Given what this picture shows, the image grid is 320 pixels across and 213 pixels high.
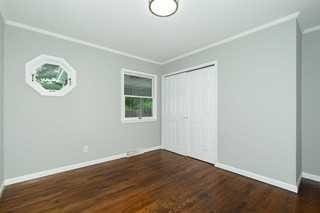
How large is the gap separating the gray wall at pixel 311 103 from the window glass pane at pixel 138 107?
3.33 metres

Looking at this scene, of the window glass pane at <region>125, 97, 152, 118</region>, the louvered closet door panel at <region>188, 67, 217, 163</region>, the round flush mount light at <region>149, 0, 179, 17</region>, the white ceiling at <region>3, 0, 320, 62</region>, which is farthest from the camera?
the window glass pane at <region>125, 97, 152, 118</region>

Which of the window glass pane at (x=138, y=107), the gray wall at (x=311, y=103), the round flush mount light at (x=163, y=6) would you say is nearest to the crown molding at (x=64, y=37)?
Result: the window glass pane at (x=138, y=107)

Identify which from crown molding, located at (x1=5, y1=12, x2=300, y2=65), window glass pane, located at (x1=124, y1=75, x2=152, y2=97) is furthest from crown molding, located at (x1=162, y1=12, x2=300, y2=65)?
window glass pane, located at (x1=124, y1=75, x2=152, y2=97)

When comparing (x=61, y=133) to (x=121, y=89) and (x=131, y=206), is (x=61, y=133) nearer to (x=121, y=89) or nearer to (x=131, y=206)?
(x=121, y=89)

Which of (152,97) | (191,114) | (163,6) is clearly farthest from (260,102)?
(152,97)

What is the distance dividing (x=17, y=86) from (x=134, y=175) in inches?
97.1

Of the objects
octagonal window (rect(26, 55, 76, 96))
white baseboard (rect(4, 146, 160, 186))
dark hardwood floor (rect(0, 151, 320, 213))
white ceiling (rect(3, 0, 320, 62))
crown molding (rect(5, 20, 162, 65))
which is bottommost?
dark hardwood floor (rect(0, 151, 320, 213))

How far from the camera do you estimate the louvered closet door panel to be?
127 inches

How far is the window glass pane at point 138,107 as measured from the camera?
12.7 feet

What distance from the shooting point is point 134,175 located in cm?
270

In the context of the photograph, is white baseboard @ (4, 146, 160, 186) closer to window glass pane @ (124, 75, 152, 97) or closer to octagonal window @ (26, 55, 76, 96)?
octagonal window @ (26, 55, 76, 96)

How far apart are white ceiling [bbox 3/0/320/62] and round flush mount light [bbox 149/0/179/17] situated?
15 centimetres

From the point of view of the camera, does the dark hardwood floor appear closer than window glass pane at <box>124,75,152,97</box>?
Yes

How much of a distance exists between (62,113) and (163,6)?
2551 mm
